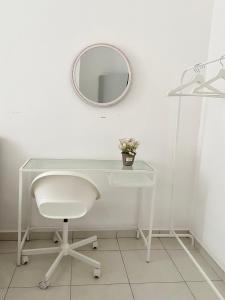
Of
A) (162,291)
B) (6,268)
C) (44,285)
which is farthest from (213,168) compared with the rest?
(6,268)

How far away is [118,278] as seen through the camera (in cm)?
201

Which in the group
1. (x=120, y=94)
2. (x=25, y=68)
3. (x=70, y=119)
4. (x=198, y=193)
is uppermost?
(x=25, y=68)

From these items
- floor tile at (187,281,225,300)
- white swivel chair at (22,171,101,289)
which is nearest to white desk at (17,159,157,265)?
white swivel chair at (22,171,101,289)

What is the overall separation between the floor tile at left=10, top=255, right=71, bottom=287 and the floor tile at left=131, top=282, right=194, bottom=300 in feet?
1.64

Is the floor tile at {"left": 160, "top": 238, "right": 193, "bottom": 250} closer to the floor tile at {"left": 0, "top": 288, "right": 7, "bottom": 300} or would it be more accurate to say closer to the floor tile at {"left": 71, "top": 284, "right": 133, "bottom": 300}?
the floor tile at {"left": 71, "top": 284, "right": 133, "bottom": 300}

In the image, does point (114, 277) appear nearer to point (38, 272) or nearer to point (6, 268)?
point (38, 272)

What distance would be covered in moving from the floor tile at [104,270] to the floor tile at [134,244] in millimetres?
152

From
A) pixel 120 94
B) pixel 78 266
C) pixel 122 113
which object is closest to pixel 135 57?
pixel 120 94

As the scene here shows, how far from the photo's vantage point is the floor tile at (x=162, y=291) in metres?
1.84

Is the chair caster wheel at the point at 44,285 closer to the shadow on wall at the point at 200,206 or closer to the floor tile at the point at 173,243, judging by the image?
the floor tile at the point at 173,243

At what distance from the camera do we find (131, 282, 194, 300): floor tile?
1.84 metres

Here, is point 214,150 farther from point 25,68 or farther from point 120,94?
point 25,68

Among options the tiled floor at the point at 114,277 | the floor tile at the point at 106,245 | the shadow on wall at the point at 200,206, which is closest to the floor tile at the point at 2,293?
the tiled floor at the point at 114,277

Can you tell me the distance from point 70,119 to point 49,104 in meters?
0.22
